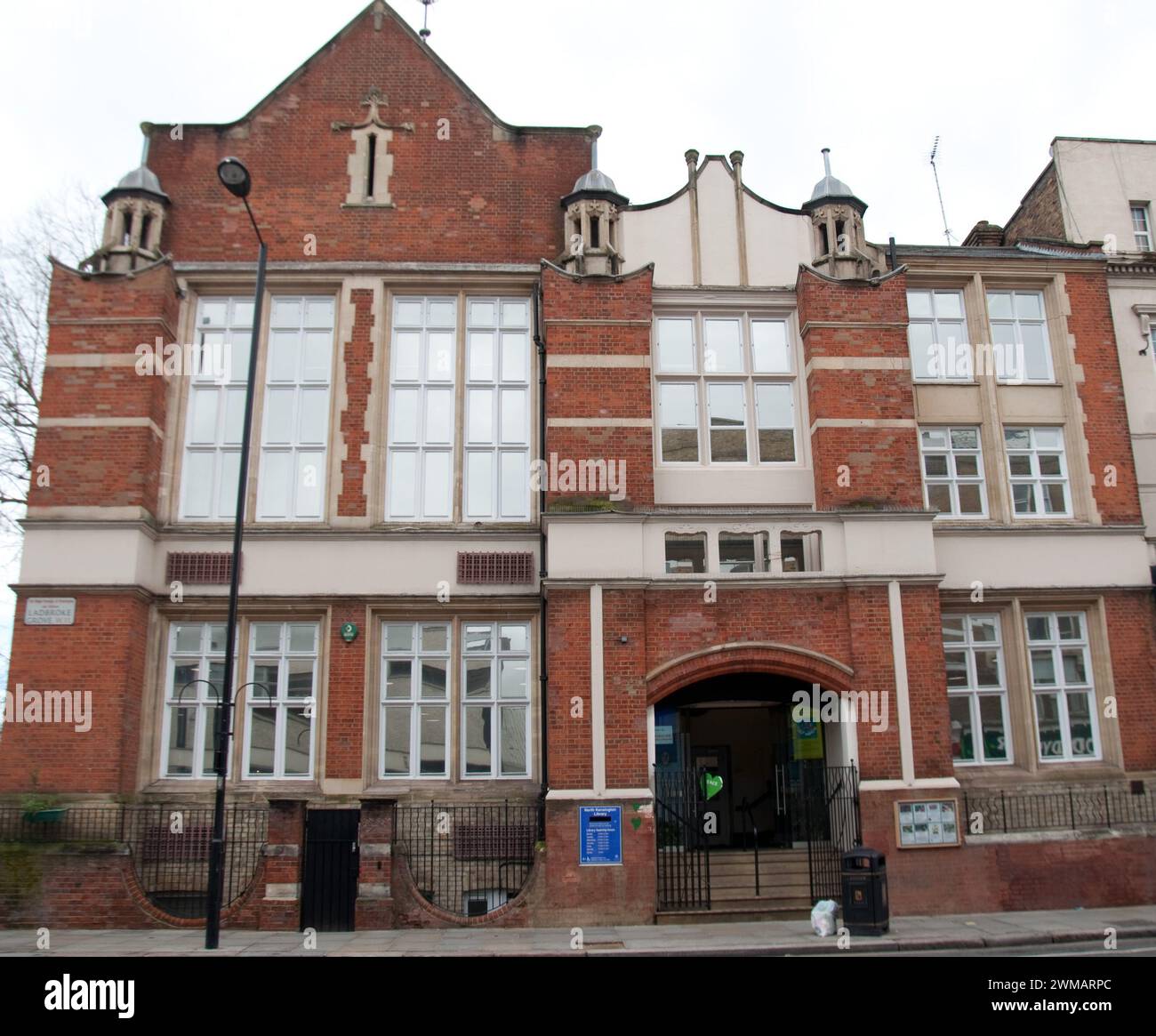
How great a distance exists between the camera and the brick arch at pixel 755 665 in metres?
14.4

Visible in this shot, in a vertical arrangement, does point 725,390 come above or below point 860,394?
above

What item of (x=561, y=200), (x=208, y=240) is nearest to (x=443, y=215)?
(x=561, y=200)

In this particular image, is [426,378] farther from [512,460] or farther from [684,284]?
[684,284]

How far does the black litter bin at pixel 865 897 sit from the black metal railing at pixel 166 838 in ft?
27.4

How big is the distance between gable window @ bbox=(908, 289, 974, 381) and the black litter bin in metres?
9.22

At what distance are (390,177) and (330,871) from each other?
12.2 meters

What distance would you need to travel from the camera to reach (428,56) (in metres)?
18.1

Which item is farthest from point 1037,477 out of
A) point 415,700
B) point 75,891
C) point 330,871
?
point 75,891

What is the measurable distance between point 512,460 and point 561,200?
15.9ft

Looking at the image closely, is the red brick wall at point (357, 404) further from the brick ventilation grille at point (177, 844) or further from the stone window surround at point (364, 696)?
the brick ventilation grille at point (177, 844)

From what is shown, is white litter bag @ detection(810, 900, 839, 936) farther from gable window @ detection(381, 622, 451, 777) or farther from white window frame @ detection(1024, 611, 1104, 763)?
gable window @ detection(381, 622, 451, 777)

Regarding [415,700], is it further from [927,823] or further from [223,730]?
[927,823]

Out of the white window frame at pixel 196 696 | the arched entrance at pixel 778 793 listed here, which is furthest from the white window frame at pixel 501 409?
the white window frame at pixel 196 696

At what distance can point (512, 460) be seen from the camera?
1656 centimetres
